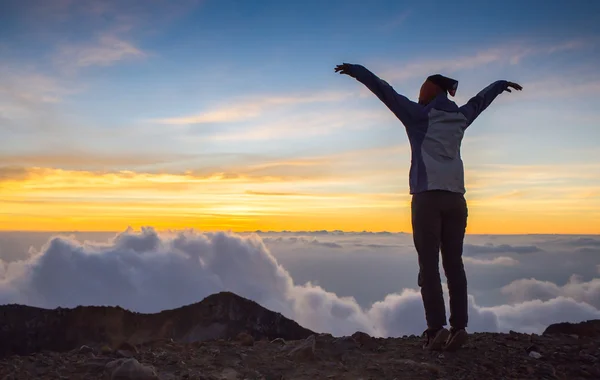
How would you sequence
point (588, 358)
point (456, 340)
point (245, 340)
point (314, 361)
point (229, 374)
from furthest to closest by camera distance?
point (245, 340) → point (456, 340) → point (588, 358) → point (314, 361) → point (229, 374)

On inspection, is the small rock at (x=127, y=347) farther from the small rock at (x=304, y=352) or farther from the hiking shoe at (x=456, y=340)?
the hiking shoe at (x=456, y=340)

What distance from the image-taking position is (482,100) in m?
7.43

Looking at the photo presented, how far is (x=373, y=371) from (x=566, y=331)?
184 inches

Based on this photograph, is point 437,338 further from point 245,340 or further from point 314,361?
point 245,340

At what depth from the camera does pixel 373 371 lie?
582 centimetres

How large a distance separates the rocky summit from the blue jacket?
211cm

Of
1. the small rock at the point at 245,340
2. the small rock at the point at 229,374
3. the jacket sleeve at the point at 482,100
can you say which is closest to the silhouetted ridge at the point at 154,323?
the small rock at the point at 245,340

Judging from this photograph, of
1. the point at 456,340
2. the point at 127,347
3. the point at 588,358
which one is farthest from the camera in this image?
the point at 456,340

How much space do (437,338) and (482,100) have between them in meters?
3.29

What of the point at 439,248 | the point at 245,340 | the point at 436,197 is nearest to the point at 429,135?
the point at 436,197

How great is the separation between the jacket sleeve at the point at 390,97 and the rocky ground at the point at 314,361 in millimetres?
2931

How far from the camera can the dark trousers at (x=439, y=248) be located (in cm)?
671

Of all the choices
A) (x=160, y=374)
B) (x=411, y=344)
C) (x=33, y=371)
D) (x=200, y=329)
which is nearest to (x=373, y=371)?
(x=411, y=344)

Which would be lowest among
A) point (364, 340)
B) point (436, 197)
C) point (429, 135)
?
point (364, 340)
